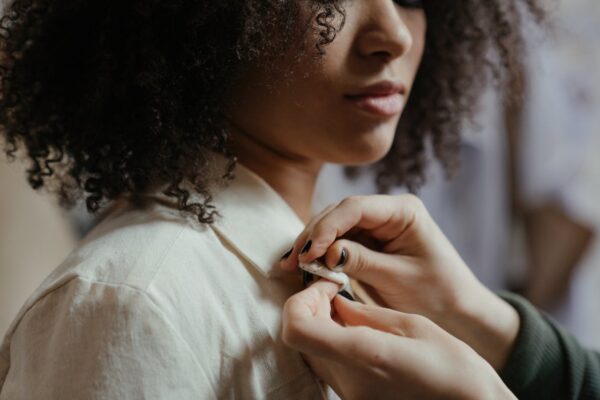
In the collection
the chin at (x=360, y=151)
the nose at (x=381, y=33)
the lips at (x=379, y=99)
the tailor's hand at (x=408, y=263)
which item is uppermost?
the nose at (x=381, y=33)

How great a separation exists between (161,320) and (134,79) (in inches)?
11.1

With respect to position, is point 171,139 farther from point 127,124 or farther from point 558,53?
point 558,53

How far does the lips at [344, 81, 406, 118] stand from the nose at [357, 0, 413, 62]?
0.13 ft

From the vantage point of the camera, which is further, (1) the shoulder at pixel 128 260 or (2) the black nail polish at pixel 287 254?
(2) the black nail polish at pixel 287 254

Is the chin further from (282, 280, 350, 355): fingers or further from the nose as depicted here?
(282, 280, 350, 355): fingers

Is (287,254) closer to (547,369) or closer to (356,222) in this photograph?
(356,222)

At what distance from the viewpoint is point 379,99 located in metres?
0.87

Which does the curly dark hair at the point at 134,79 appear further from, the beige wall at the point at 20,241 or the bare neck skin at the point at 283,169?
the beige wall at the point at 20,241

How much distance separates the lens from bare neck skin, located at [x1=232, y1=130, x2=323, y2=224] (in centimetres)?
91

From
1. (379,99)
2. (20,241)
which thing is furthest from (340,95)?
(20,241)

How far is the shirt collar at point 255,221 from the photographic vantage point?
80cm

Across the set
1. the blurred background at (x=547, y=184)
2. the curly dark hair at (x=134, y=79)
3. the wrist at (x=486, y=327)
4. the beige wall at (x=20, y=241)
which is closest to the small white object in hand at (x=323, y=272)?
the curly dark hair at (x=134, y=79)

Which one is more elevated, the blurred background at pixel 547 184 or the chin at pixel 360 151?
the chin at pixel 360 151

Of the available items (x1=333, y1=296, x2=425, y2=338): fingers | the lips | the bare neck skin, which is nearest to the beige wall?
the bare neck skin
